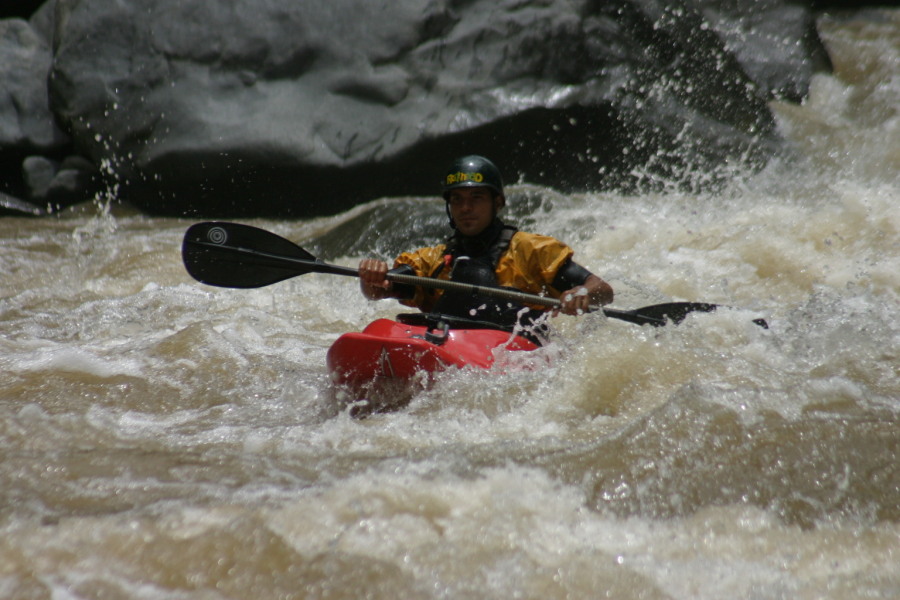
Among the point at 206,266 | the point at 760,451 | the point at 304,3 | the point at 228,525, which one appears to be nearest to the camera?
the point at 228,525

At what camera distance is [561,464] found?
6.75ft

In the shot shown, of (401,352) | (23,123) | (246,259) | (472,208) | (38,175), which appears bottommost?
(38,175)

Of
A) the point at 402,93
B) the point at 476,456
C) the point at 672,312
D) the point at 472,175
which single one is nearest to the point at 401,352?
the point at 476,456

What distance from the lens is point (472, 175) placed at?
132 inches

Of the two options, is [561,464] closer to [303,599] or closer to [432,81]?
[303,599]

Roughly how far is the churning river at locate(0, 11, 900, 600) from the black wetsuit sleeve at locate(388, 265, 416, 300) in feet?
1.71

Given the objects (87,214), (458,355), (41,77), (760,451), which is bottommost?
(87,214)

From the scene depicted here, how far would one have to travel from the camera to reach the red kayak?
8.61 ft

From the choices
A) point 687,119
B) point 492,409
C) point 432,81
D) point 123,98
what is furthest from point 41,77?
point 492,409

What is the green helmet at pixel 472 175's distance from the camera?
3.36 metres

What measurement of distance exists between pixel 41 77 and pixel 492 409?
6429 mm

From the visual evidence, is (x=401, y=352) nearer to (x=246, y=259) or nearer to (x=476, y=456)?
(x=476, y=456)

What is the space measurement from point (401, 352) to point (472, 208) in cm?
100

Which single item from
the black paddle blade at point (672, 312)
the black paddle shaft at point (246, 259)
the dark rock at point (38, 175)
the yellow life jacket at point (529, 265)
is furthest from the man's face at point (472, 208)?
the dark rock at point (38, 175)
